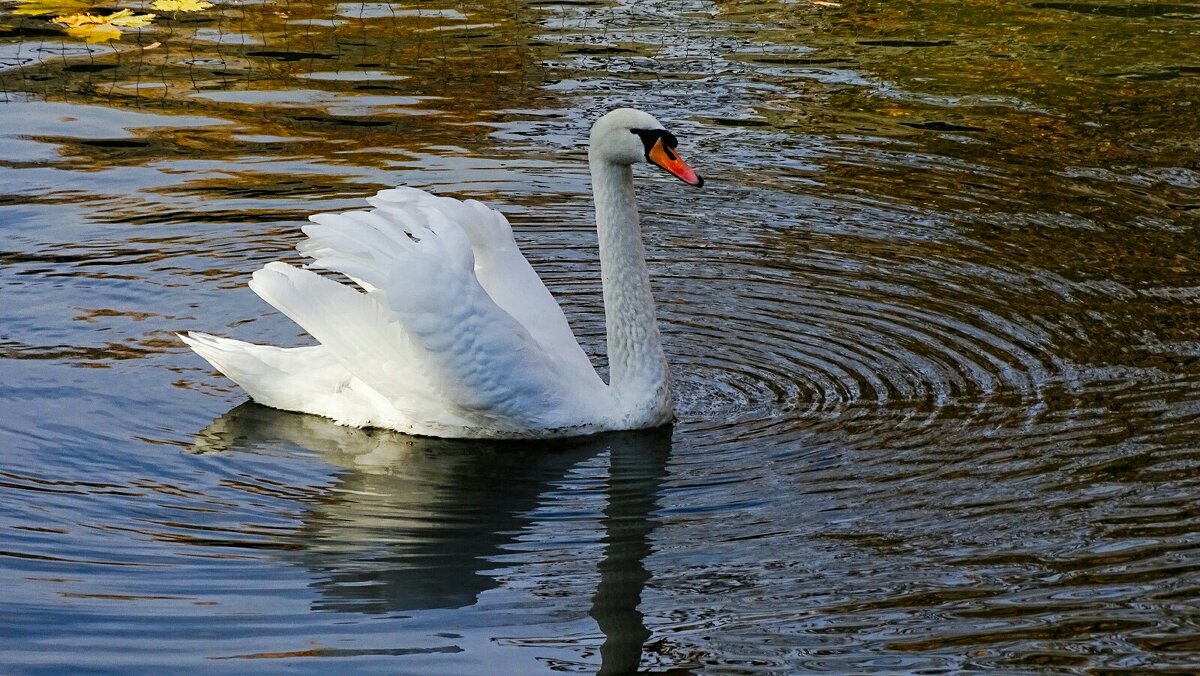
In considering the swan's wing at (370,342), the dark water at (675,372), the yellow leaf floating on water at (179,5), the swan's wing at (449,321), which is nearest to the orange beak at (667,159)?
the swan's wing at (449,321)

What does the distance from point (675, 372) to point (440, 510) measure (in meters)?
2.04

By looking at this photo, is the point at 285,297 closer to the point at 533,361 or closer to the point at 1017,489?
the point at 533,361

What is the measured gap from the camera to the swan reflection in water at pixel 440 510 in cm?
648

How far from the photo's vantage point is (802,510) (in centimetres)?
712

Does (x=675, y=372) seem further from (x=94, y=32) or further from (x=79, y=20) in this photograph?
(x=79, y=20)

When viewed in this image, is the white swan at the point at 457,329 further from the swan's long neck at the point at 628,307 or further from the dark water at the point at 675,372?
the dark water at the point at 675,372

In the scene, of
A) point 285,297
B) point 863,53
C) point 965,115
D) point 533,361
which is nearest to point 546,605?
point 533,361

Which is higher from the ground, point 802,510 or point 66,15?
point 66,15

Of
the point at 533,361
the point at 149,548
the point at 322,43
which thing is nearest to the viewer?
the point at 149,548

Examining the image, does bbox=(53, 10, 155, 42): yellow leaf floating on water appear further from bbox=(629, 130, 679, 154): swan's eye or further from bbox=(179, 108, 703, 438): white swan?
bbox=(629, 130, 679, 154): swan's eye

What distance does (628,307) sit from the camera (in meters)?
8.34

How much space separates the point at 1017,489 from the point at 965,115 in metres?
7.17

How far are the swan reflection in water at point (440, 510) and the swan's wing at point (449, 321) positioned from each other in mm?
246

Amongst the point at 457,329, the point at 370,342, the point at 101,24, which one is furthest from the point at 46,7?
the point at 457,329
